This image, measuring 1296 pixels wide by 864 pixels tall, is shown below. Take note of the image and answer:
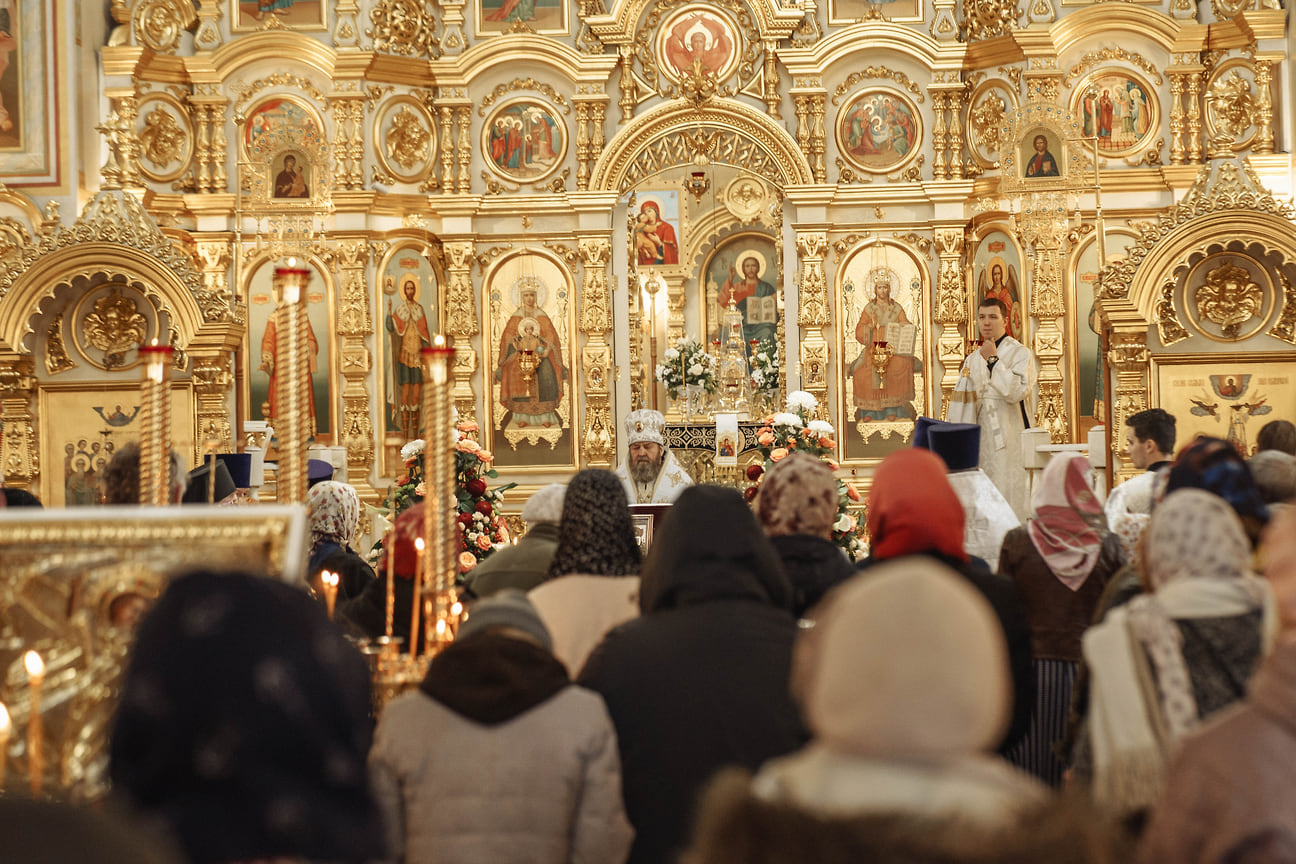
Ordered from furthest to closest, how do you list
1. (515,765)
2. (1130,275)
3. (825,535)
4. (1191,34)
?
(1191,34)
(1130,275)
(825,535)
(515,765)

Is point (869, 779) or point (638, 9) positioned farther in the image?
point (638, 9)

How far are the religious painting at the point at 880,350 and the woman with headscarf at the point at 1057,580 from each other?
9522 millimetres

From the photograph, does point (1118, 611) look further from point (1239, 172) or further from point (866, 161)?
point (866, 161)

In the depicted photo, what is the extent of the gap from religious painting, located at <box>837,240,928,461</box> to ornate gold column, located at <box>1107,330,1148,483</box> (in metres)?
3.64

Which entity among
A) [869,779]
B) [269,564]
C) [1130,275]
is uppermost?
[1130,275]

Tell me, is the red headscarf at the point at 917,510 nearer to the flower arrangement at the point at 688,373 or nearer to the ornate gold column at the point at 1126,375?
the ornate gold column at the point at 1126,375

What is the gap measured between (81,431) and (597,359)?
5.17 metres

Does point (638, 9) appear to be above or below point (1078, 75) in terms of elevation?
above

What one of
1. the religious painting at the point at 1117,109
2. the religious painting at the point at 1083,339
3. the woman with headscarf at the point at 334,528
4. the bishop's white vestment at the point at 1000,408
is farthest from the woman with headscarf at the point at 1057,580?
the religious painting at the point at 1117,109

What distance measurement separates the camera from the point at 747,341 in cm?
1755

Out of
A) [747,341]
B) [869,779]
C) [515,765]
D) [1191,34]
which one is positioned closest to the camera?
[869,779]

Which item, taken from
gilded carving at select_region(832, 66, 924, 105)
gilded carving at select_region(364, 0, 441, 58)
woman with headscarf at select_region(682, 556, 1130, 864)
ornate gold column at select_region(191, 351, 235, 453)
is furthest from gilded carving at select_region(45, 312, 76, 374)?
woman with headscarf at select_region(682, 556, 1130, 864)

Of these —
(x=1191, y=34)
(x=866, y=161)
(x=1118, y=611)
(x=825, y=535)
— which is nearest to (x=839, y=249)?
(x=866, y=161)

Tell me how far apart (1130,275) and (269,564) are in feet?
28.7
